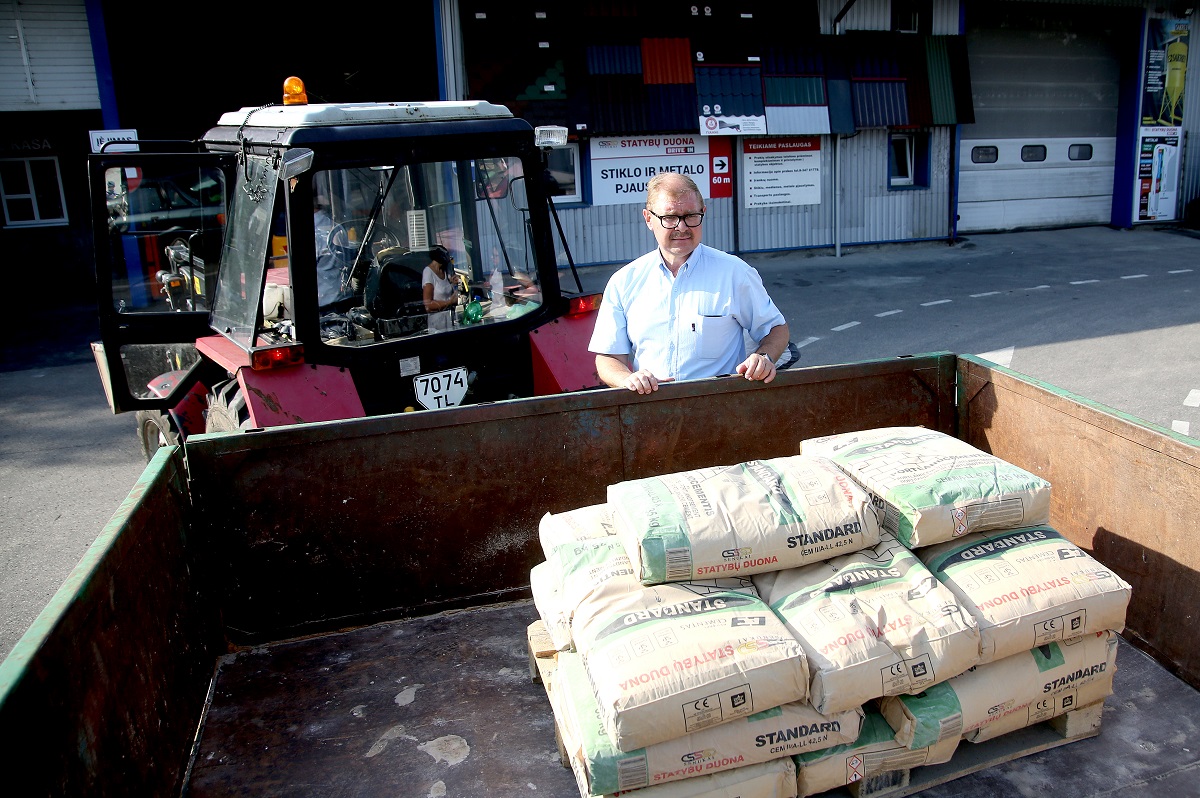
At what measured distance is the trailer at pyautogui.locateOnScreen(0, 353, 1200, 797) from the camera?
2566 millimetres

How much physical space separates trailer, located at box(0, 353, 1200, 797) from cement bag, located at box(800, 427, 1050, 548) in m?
0.51

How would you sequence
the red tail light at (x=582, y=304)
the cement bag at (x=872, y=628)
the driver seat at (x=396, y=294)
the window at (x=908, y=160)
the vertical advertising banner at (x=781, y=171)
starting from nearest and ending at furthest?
the cement bag at (x=872, y=628), the driver seat at (x=396, y=294), the red tail light at (x=582, y=304), the vertical advertising banner at (x=781, y=171), the window at (x=908, y=160)

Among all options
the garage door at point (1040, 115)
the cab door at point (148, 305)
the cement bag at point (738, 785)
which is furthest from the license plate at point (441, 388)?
the garage door at point (1040, 115)

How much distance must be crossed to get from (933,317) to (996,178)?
723cm

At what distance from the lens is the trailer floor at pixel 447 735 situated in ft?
8.63

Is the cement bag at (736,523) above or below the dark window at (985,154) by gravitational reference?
below

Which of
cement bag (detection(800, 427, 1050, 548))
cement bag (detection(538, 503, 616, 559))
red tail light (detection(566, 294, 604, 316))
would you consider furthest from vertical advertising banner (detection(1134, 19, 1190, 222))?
cement bag (detection(538, 503, 616, 559))

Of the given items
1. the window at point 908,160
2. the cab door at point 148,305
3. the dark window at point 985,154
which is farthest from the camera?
the dark window at point 985,154

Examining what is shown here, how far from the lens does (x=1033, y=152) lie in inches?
656

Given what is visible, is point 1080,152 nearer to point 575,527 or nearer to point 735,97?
point 735,97

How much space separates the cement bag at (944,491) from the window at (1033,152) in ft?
50.8

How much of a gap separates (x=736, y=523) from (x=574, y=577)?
513 mm

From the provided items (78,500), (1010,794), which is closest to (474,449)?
(1010,794)

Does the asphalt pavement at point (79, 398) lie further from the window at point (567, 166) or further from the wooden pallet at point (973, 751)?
the wooden pallet at point (973, 751)
